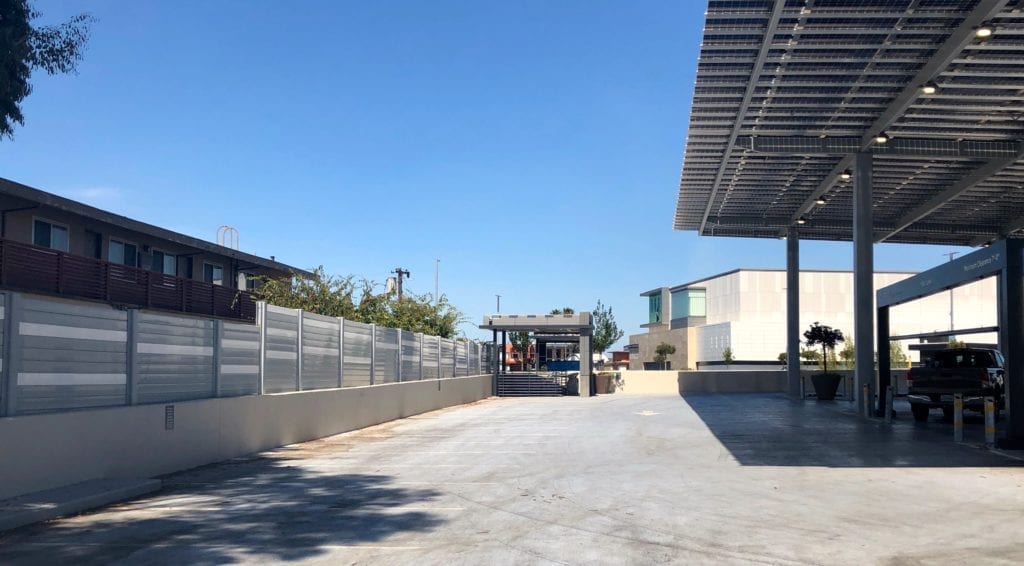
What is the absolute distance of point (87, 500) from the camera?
1006 cm

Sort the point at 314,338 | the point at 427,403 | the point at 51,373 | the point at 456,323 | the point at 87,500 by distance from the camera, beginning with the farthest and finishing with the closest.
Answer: the point at 456,323 → the point at 427,403 → the point at 314,338 → the point at 51,373 → the point at 87,500

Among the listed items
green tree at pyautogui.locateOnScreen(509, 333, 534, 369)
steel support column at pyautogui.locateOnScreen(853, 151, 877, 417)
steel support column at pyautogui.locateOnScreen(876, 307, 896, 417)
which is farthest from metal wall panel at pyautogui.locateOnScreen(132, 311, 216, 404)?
green tree at pyautogui.locateOnScreen(509, 333, 534, 369)

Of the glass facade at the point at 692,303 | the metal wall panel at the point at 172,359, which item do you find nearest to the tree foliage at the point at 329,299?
the metal wall panel at the point at 172,359

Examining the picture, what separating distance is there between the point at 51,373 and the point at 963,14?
16.4 metres

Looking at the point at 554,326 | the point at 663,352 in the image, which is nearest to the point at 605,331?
the point at 663,352

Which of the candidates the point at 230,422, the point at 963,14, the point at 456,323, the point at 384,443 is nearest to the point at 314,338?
the point at 384,443

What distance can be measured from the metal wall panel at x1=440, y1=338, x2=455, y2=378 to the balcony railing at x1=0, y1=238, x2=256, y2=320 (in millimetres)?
9048

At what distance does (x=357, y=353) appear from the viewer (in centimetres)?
2270

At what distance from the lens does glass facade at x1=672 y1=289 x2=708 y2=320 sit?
3341 inches

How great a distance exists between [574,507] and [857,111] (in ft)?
51.4

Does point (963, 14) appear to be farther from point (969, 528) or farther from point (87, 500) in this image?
point (87, 500)

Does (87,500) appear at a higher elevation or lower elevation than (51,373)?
lower

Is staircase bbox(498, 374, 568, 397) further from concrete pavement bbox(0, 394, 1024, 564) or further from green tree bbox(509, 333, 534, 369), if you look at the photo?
green tree bbox(509, 333, 534, 369)

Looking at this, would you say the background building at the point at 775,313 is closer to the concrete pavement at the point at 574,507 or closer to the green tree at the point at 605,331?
the green tree at the point at 605,331
